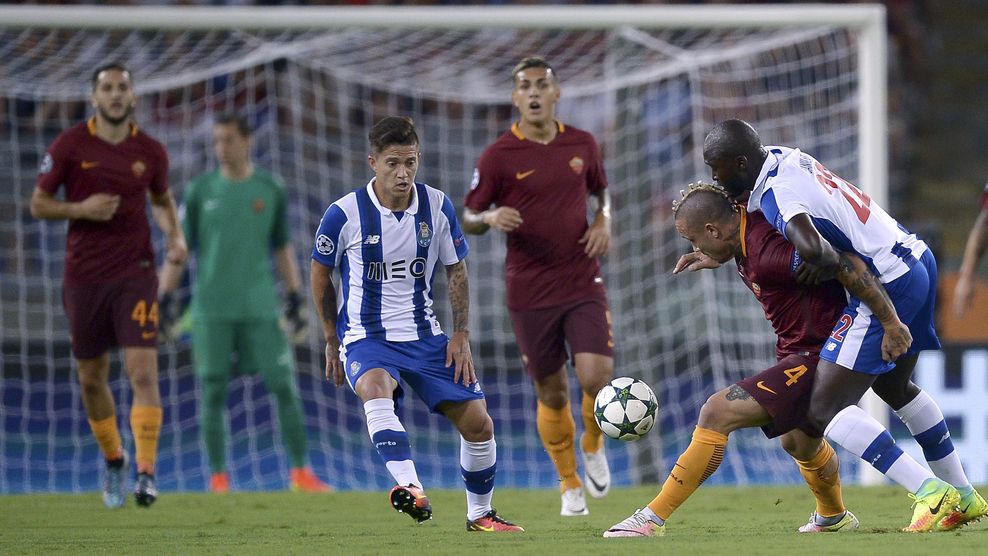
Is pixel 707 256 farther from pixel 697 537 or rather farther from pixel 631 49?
pixel 631 49

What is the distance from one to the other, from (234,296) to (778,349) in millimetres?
4604

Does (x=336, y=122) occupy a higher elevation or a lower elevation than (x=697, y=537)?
higher

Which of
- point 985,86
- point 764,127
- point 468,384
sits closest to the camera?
point 468,384

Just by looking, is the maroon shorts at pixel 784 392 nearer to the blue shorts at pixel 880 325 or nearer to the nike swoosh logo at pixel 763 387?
the nike swoosh logo at pixel 763 387

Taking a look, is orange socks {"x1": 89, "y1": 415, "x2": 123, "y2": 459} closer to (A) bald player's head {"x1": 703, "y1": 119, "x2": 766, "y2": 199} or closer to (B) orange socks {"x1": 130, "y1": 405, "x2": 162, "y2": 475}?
(B) orange socks {"x1": 130, "y1": 405, "x2": 162, "y2": 475}

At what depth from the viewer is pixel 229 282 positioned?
29.6 ft

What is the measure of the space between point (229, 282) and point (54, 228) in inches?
119

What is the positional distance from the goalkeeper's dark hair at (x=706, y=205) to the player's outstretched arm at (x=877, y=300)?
45cm

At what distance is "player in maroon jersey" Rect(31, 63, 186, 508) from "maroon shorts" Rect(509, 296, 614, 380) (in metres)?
2.02

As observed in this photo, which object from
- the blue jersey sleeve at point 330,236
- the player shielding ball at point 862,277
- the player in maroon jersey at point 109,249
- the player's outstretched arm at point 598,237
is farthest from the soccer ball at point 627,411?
the player in maroon jersey at point 109,249

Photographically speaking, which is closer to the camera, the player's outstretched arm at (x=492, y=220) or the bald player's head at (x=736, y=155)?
the bald player's head at (x=736, y=155)

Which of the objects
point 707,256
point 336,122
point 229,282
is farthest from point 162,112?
point 707,256

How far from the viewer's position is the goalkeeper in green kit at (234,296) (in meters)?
8.98

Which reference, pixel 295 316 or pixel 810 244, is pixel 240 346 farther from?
pixel 810 244
